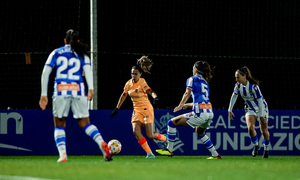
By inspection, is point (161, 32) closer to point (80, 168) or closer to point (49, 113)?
point (49, 113)

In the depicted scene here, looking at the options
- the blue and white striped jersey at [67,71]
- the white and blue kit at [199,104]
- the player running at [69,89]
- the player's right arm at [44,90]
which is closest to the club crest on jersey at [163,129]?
the white and blue kit at [199,104]

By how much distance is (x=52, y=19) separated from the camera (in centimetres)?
1986

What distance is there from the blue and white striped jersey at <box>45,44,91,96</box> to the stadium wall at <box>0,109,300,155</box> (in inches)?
156

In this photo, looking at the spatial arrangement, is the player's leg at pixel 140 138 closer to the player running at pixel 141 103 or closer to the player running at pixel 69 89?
the player running at pixel 141 103

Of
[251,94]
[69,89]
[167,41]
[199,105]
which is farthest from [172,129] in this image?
[167,41]

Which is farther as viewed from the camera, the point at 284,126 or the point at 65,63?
the point at 284,126

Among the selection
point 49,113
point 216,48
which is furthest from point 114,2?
point 49,113

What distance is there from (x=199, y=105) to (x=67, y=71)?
8.80ft

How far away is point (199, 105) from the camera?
1012 cm

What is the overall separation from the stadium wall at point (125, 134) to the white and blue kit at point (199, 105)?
2520 mm

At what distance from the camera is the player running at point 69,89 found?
8242 millimetres

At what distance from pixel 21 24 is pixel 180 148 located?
8.07 meters

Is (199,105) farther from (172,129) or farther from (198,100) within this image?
(172,129)

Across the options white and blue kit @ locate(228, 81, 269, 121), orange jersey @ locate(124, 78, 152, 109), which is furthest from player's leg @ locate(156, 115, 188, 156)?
white and blue kit @ locate(228, 81, 269, 121)
